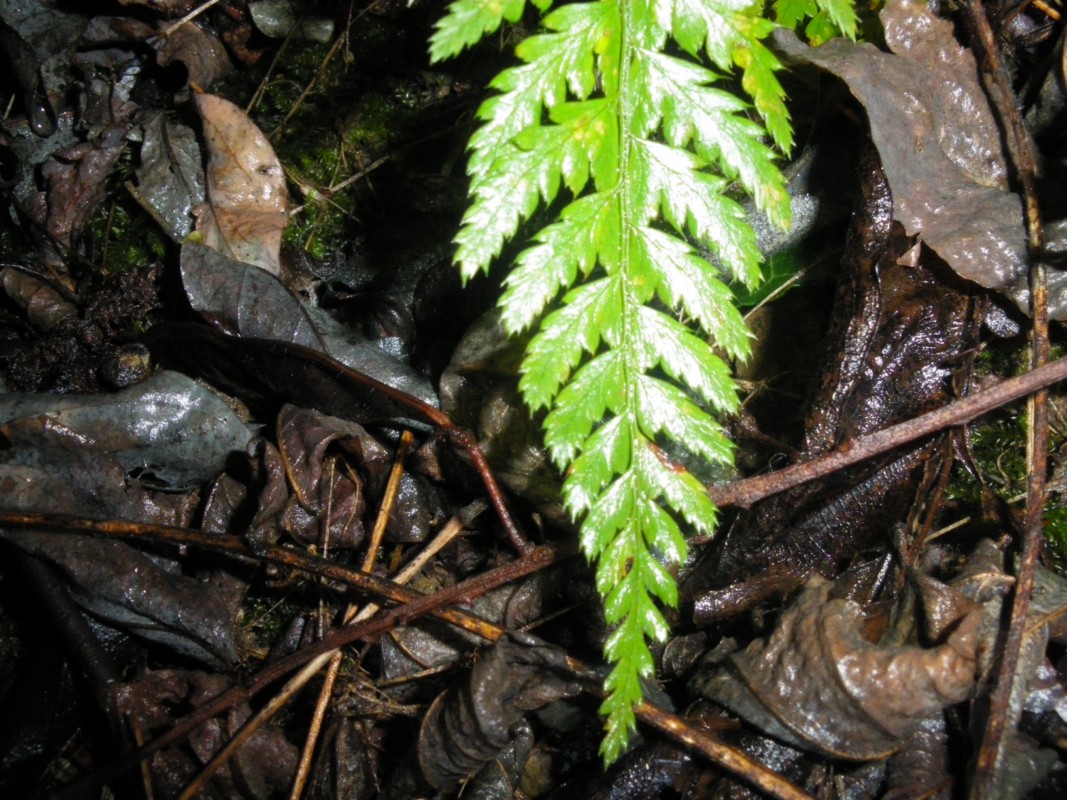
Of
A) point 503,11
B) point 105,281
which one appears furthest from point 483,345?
point 105,281

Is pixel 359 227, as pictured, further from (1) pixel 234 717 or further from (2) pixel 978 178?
(2) pixel 978 178

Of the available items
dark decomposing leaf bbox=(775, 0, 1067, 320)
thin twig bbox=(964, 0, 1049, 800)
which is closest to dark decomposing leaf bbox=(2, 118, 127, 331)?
dark decomposing leaf bbox=(775, 0, 1067, 320)

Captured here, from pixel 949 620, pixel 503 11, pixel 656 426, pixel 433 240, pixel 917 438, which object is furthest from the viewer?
pixel 433 240

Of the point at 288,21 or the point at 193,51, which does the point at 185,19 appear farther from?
the point at 288,21

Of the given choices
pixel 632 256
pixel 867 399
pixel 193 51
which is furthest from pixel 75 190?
pixel 867 399

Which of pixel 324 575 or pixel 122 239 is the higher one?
pixel 122 239

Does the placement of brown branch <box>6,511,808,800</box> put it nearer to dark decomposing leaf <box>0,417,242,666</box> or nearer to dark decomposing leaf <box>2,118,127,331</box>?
dark decomposing leaf <box>0,417,242,666</box>
